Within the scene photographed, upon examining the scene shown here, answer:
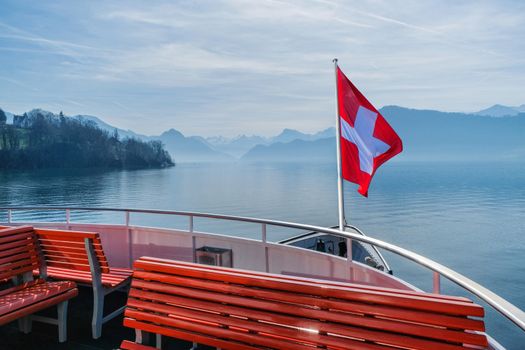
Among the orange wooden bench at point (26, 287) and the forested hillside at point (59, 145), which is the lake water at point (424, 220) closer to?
the orange wooden bench at point (26, 287)

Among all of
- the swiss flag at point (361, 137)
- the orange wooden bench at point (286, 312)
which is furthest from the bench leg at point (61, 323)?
the swiss flag at point (361, 137)

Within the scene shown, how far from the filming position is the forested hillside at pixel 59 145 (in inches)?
5889

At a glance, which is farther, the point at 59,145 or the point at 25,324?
the point at 59,145

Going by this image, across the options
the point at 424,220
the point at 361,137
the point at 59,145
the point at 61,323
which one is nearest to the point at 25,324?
the point at 61,323

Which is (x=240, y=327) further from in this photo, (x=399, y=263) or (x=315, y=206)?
(x=315, y=206)

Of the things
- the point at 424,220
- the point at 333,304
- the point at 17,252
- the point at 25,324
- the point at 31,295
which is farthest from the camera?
the point at 424,220

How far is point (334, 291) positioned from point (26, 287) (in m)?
3.48

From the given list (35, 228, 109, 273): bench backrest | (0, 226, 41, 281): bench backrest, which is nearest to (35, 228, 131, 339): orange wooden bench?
(35, 228, 109, 273): bench backrest

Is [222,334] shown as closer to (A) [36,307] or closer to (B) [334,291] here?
(B) [334,291]

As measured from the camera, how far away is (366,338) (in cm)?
224

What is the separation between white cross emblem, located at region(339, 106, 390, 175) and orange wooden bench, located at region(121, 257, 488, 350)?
395 centimetres

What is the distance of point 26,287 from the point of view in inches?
174

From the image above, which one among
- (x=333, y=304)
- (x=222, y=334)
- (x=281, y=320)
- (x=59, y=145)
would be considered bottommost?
(x=222, y=334)

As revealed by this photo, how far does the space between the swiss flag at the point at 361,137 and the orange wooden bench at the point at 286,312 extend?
151 inches
